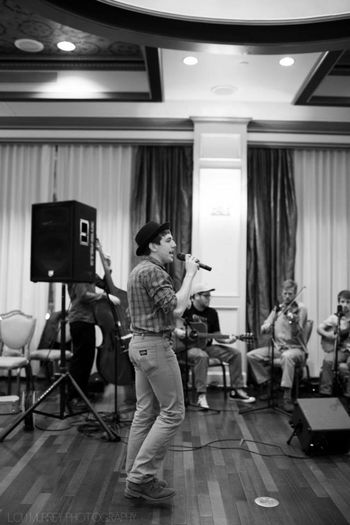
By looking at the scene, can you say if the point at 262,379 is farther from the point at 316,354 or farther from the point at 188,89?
the point at 188,89

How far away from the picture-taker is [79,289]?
4812mm

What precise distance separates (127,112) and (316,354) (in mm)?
3836

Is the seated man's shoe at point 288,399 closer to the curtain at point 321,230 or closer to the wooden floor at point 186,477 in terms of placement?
the wooden floor at point 186,477

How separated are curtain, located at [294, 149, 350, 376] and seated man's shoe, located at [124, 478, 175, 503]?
405cm

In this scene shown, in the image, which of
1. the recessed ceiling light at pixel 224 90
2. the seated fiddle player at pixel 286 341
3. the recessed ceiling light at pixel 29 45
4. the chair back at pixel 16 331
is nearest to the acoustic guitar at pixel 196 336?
the seated fiddle player at pixel 286 341

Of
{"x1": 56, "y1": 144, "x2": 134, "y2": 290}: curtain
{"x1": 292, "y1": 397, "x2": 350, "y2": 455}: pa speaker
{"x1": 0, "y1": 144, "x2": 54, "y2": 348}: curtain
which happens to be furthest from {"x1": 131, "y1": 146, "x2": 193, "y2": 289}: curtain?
{"x1": 292, "y1": 397, "x2": 350, "y2": 455}: pa speaker

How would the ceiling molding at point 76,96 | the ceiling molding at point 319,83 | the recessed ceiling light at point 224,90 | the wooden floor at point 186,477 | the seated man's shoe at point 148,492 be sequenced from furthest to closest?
the recessed ceiling light at point 224,90 → the ceiling molding at point 76,96 → the ceiling molding at point 319,83 → the seated man's shoe at point 148,492 → the wooden floor at point 186,477

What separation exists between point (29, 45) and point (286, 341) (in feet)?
13.1

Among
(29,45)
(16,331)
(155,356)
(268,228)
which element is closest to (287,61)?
(268,228)

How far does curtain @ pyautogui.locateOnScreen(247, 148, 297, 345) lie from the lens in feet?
21.2

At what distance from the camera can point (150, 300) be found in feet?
9.05

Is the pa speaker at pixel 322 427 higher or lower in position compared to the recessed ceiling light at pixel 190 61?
lower

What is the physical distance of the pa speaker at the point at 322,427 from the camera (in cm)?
361

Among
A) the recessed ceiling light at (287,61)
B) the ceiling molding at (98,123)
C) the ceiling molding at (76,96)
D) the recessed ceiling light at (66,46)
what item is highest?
the recessed ceiling light at (66,46)
